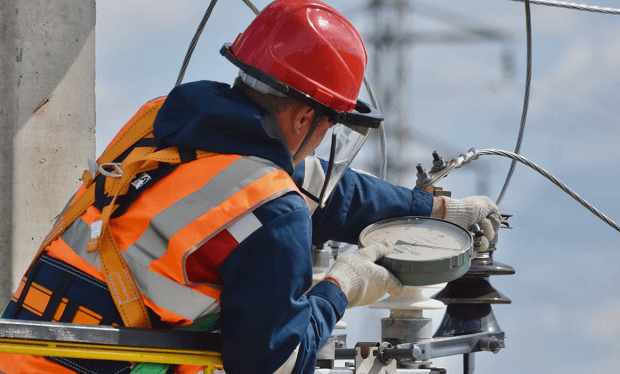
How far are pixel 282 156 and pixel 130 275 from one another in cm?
49

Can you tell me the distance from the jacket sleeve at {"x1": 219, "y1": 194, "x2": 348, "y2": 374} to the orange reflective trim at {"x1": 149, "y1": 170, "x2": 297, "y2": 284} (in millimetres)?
33

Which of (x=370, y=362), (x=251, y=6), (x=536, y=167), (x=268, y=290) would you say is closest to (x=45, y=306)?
(x=268, y=290)

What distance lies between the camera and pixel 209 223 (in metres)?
1.68

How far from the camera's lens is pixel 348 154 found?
7.54 ft

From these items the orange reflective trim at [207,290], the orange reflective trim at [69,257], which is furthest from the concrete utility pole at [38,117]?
the orange reflective trim at [207,290]

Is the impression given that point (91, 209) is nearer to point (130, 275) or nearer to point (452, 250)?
point (130, 275)

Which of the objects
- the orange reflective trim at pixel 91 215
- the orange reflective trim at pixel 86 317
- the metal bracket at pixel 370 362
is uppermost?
the orange reflective trim at pixel 91 215

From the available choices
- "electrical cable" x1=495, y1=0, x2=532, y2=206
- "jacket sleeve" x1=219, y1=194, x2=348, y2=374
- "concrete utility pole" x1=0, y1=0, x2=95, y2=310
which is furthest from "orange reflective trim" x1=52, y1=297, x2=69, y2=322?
"electrical cable" x1=495, y1=0, x2=532, y2=206

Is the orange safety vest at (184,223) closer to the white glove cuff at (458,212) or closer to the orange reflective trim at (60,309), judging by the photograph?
the orange reflective trim at (60,309)

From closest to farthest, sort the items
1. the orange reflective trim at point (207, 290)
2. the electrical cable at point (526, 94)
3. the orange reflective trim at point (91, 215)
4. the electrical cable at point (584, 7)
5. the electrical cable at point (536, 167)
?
1. the orange reflective trim at point (207, 290)
2. the orange reflective trim at point (91, 215)
3. the electrical cable at point (536, 167)
4. the electrical cable at point (526, 94)
5. the electrical cable at point (584, 7)

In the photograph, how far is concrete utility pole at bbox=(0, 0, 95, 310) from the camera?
3004 mm

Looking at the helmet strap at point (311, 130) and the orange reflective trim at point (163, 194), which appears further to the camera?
the helmet strap at point (311, 130)

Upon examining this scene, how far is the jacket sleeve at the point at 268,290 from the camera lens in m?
1.69

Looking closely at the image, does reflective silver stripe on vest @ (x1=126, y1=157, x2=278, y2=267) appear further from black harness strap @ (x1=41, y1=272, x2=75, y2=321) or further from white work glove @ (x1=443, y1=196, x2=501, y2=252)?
white work glove @ (x1=443, y1=196, x2=501, y2=252)
